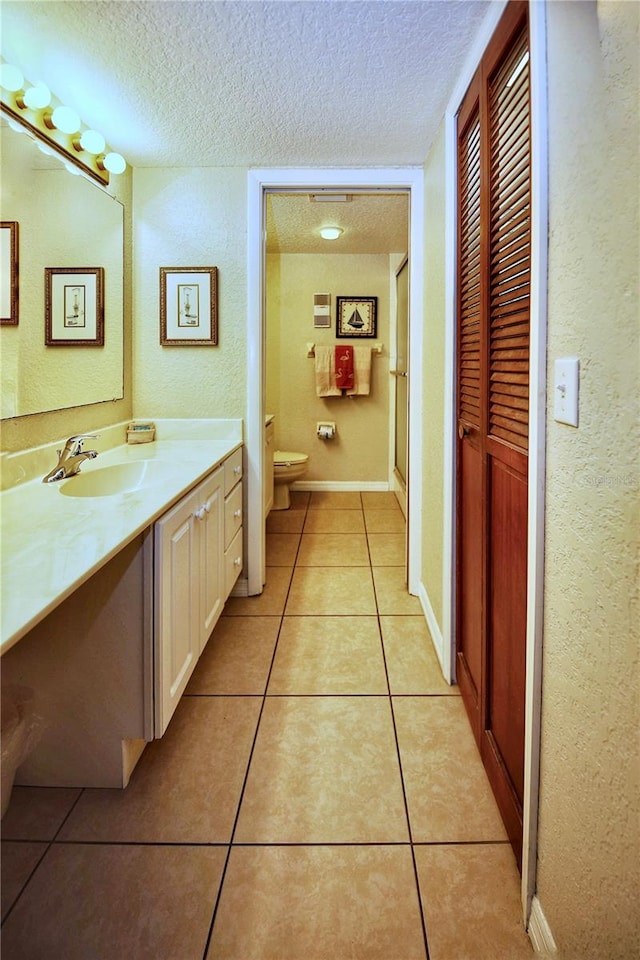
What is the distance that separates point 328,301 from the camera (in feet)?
16.0

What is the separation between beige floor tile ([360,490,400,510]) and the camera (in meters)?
4.55

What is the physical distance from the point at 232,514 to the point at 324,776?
1.20m

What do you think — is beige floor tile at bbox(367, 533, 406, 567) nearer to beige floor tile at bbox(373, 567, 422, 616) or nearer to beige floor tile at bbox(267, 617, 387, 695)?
beige floor tile at bbox(373, 567, 422, 616)

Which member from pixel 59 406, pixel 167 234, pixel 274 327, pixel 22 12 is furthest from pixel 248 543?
pixel 274 327

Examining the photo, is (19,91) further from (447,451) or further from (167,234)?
(447,451)

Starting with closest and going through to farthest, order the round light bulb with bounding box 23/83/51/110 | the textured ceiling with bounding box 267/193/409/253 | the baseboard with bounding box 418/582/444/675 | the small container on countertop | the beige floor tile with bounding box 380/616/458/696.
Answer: the round light bulb with bounding box 23/83/51/110 < the beige floor tile with bounding box 380/616/458/696 < the baseboard with bounding box 418/582/444/675 < the small container on countertop < the textured ceiling with bounding box 267/193/409/253

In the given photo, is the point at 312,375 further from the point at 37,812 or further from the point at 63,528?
the point at 37,812

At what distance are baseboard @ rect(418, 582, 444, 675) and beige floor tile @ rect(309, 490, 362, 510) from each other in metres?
1.90

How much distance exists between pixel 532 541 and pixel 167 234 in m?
2.32

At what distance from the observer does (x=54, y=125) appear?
1852 millimetres

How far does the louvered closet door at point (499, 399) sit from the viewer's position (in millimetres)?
1242

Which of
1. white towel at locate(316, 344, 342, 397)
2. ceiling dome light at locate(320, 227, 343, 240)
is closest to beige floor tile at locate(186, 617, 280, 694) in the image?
white towel at locate(316, 344, 342, 397)

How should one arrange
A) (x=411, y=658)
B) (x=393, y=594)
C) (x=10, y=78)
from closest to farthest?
(x=10, y=78) → (x=411, y=658) → (x=393, y=594)

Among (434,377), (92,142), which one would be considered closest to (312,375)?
(434,377)
